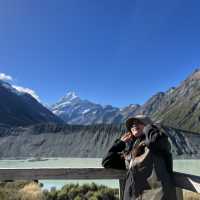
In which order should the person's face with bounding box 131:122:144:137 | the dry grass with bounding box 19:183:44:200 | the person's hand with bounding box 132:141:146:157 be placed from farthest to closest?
the dry grass with bounding box 19:183:44:200 → the person's face with bounding box 131:122:144:137 → the person's hand with bounding box 132:141:146:157

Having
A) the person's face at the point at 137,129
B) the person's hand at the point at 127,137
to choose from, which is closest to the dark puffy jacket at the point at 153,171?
the person's face at the point at 137,129

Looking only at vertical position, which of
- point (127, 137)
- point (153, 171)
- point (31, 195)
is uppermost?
point (127, 137)

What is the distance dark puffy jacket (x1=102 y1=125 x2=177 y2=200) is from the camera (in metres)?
3.25

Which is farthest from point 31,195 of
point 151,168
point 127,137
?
point 151,168

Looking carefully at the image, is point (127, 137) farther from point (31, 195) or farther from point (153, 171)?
point (31, 195)

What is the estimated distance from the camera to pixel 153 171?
331 cm

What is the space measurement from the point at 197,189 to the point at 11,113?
198610 millimetres

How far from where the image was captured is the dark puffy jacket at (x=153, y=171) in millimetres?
3254

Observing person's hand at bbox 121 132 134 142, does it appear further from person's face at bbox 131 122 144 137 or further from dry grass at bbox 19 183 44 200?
dry grass at bbox 19 183 44 200

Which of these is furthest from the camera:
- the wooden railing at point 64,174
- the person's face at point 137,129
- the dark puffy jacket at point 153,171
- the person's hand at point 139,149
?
the wooden railing at point 64,174

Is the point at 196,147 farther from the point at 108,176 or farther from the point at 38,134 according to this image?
the point at 108,176

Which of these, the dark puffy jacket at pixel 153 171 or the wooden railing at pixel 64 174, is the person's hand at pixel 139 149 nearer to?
the dark puffy jacket at pixel 153 171

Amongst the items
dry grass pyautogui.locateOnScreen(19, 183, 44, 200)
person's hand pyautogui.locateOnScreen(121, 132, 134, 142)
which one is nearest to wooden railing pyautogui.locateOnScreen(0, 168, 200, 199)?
person's hand pyautogui.locateOnScreen(121, 132, 134, 142)

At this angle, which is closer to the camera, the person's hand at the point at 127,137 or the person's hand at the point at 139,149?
the person's hand at the point at 139,149
